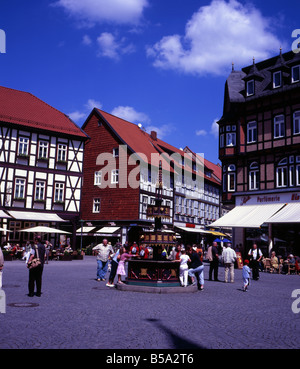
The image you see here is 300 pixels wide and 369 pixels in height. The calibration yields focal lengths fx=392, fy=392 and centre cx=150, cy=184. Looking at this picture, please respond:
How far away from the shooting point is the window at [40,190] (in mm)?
36344

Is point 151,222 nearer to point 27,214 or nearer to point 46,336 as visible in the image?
point 27,214

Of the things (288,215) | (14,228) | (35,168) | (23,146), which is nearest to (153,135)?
(35,168)

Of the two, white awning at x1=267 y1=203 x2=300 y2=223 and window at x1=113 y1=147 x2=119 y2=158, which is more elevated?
window at x1=113 y1=147 x2=119 y2=158

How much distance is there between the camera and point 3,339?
6207mm

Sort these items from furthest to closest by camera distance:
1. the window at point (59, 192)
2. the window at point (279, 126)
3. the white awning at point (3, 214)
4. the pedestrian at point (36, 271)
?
the window at point (59, 192), the white awning at point (3, 214), the window at point (279, 126), the pedestrian at point (36, 271)

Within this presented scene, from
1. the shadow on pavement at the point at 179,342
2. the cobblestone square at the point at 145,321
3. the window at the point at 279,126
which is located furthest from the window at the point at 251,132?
the shadow on pavement at the point at 179,342

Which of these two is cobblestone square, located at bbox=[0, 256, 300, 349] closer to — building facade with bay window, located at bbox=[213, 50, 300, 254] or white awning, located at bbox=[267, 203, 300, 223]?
white awning, located at bbox=[267, 203, 300, 223]

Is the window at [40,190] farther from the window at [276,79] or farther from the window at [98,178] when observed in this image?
the window at [276,79]

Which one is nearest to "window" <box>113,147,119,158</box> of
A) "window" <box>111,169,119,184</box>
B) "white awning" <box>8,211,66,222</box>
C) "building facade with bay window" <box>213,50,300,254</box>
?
"window" <box>111,169,119,184</box>

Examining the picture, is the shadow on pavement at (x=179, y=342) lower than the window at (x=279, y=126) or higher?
lower

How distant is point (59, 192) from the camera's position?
3759cm

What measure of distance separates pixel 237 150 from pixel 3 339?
2743 cm

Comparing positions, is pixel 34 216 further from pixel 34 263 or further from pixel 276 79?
pixel 34 263

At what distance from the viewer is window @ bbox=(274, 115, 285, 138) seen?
29.0 m
